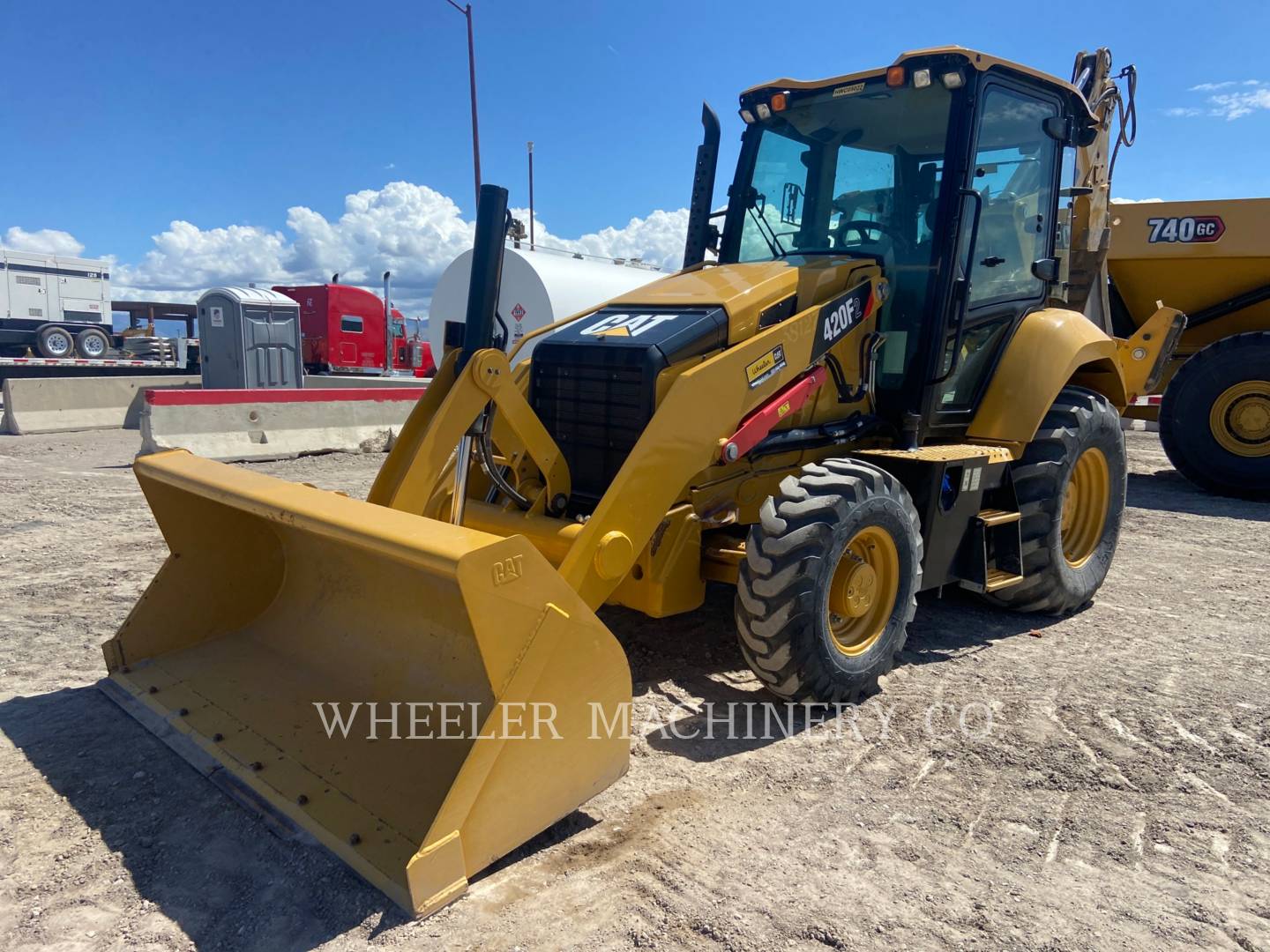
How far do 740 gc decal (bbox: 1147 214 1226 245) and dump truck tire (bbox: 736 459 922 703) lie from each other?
24.5ft

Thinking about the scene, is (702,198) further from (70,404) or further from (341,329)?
(341,329)

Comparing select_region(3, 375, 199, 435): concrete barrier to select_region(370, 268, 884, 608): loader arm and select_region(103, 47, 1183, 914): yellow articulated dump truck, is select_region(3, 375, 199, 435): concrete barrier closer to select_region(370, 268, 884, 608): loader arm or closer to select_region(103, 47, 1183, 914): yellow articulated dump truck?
select_region(103, 47, 1183, 914): yellow articulated dump truck

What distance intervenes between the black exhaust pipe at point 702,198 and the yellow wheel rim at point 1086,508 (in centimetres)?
266

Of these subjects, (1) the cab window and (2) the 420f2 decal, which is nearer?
(2) the 420f2 decal

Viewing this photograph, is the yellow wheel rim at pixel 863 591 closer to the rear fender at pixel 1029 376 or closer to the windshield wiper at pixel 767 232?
the rear fender at pixel 1029 376

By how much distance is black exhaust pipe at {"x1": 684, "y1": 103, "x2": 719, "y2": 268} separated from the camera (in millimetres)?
5012

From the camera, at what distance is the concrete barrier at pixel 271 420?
9477 millimetres

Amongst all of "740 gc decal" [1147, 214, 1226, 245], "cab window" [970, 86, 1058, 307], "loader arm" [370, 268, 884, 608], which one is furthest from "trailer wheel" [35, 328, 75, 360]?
"cab window" [970, 86, 1058, 307]

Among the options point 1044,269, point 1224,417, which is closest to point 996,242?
point 1044,269

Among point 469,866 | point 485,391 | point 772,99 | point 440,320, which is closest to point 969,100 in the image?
point 772,99

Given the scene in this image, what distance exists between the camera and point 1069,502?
5445 mm

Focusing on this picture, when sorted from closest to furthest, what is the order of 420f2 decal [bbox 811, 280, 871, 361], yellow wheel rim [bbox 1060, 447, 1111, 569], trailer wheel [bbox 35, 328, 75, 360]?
1. 420f2 decal [bbox 811, 280, 871, 361]
2. yellow wheel rim [bbox 1060, 447, 1111, 569]
3. trailer wheel [bbox 35, 328, 75, 360]

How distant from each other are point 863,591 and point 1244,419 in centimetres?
745

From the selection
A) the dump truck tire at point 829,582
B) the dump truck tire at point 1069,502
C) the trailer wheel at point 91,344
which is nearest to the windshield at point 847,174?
the dump truck tire at point 1069,502
